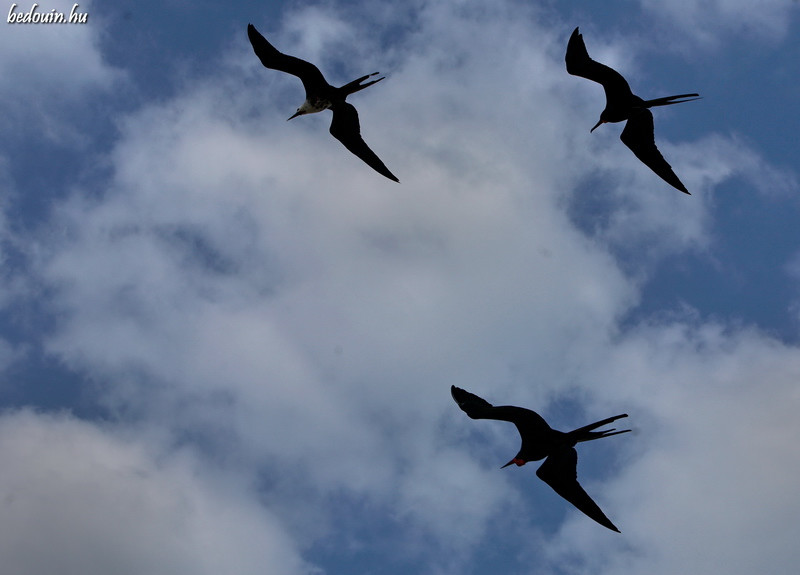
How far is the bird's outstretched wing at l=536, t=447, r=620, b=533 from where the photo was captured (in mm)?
15961

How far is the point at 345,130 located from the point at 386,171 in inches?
54.9

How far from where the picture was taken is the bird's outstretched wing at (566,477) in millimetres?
15961

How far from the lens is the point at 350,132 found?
19.0m

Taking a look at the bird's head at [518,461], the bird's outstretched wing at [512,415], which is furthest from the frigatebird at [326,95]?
the bird's head at [518,461]

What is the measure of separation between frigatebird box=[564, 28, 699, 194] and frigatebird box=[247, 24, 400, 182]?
12.3 feet

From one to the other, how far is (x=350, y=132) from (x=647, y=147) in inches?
241

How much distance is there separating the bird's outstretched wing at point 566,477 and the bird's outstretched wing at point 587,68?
22.7 feet

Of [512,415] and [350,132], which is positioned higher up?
[350,132]

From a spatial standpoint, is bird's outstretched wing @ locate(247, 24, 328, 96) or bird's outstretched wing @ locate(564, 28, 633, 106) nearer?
bird's outstretched wing @ locate(564, 28, 633, 106)

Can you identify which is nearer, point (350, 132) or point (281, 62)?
point (281, 62)

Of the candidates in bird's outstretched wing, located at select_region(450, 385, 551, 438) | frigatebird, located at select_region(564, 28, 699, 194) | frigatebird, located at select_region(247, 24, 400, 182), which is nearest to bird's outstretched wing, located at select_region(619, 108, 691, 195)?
frigatebird, located at select_region(564, 28, 699, 194)

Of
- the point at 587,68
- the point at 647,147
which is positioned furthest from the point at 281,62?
the point at 647,147

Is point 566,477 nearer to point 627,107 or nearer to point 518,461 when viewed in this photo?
point 518,461

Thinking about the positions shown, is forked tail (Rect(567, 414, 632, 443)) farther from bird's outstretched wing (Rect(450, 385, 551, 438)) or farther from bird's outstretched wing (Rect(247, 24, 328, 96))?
bird's outstretched wing (Rect(247, 24, 328, 96))
